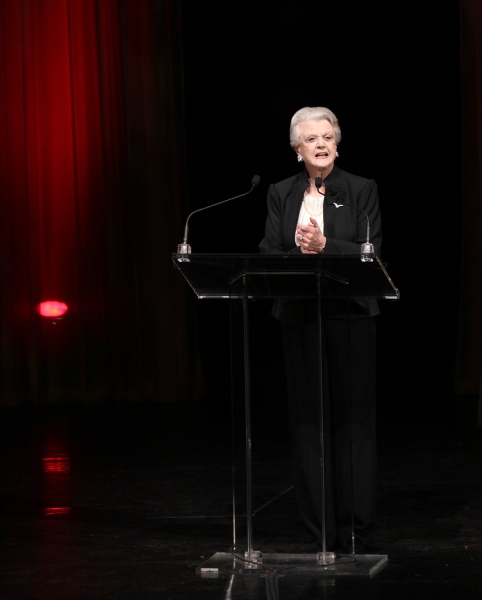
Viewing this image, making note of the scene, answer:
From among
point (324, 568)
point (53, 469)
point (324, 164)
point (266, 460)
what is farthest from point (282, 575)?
point (53, 469)

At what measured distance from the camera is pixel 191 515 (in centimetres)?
364

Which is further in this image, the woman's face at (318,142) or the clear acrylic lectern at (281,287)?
the woman's face at (318,142)

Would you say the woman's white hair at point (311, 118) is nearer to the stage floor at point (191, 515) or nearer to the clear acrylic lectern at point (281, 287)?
the clear acrylic lectern at point (281, 287)

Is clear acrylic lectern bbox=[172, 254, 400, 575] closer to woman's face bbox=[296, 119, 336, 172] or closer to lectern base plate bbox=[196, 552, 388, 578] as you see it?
lectern base plate bbox=[196, 552, 388, 578]

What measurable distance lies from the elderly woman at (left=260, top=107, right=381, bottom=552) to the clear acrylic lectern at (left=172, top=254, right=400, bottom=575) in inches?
1.7

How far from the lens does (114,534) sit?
338cm

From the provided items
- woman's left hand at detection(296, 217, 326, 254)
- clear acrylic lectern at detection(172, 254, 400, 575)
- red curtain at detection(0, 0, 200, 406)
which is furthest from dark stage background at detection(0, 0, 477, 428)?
woman's left hand at detection(296, 217, 326, 254)

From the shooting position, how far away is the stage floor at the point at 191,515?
107 inches

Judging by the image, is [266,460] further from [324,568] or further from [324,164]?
[324,164]

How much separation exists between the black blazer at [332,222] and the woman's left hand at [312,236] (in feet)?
0.26

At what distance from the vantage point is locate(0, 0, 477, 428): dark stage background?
7.15m

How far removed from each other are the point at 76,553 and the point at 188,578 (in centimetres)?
48

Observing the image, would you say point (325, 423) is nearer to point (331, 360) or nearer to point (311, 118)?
point (331, 360)

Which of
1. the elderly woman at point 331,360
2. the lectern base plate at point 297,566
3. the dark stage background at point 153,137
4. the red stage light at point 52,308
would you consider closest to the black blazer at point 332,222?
the elderly woman at point 331,360
